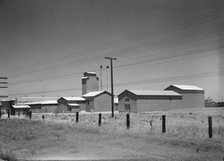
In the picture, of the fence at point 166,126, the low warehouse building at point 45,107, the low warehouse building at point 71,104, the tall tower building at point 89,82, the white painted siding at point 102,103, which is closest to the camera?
the fence at point 166,126

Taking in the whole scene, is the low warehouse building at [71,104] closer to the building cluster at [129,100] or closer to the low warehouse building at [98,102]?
the building cluster at [129,100]

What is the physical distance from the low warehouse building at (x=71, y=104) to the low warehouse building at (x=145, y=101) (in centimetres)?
966

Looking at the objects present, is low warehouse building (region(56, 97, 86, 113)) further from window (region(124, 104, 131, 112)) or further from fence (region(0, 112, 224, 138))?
fence (region(0, 112, 224, 138))

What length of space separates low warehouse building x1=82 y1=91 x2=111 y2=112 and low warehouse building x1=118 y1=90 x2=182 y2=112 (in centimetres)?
424

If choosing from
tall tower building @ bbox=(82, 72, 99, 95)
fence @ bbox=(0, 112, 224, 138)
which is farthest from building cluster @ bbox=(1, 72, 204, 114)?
fence @ bbox=(0, 112, 224, 138)

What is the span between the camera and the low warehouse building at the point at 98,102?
208ft

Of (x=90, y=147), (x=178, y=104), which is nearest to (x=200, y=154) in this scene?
(x=90, y=147)

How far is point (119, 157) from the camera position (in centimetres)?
746

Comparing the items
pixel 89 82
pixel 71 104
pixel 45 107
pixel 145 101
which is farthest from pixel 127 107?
pixel 45 107

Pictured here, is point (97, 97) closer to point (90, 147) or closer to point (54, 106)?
point (54, 106)

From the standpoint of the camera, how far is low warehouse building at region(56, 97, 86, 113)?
2463 inches

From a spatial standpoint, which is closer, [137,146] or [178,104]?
[137,146]

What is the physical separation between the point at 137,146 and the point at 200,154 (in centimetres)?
225

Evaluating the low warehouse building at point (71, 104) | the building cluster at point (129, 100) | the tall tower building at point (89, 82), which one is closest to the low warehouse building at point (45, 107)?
the building cluster at point (129, 100)
